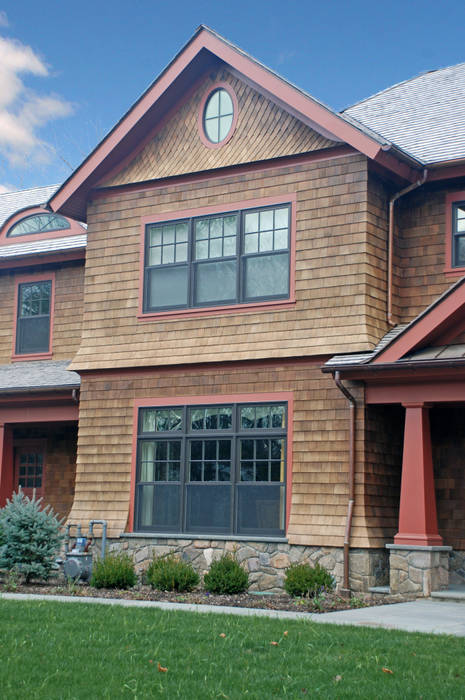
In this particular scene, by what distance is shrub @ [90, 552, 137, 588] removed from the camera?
14.1m

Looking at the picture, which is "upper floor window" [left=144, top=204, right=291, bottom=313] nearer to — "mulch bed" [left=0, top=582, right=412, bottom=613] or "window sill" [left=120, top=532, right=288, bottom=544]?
"window sill" [left=120, top=532, right=288, bottom=544]

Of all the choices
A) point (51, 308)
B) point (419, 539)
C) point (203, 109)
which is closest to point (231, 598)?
point (419, 539)

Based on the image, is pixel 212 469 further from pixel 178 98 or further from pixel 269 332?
pixel 178 98

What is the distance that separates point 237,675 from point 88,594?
6.07 m

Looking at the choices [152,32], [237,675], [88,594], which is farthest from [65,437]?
[152,32]

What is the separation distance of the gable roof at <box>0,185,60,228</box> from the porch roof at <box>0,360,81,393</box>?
4.37m

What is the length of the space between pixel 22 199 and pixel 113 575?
12.4 metres

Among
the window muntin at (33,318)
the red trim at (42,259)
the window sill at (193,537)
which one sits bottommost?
the window sill at (193,537)

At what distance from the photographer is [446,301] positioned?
43.3ft

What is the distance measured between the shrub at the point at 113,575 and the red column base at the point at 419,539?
3788 millimetres

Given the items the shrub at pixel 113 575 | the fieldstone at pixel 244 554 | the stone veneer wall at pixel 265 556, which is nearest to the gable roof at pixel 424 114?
the stone veneer wall at pixel 265 556

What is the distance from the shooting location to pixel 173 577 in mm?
13812

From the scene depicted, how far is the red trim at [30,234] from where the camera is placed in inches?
794

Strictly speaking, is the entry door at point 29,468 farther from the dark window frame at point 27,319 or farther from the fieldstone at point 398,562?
the fieldstone at point 398,562
